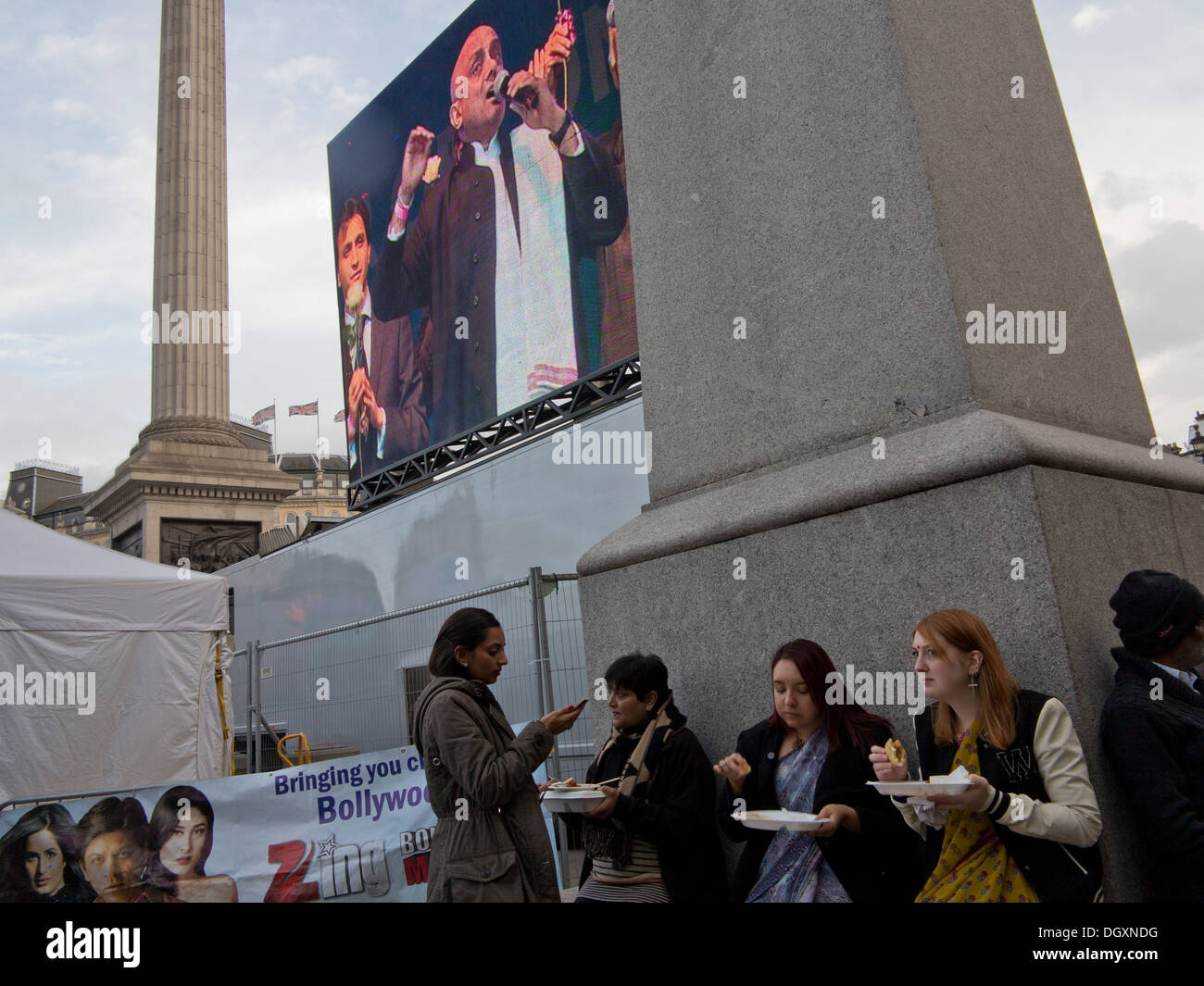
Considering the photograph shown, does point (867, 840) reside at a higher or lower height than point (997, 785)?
lower

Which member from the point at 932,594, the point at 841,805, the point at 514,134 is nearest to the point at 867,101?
the point at 932,594

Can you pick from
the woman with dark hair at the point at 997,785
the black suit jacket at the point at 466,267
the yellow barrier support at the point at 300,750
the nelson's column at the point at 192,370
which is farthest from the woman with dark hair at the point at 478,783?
the nelson's column at the point at 192,370

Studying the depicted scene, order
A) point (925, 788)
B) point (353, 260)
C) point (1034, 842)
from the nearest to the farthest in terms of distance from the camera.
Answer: point (925, 788), point (1034, 842), point (353, 260)

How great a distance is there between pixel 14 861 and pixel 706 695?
14.4 ft

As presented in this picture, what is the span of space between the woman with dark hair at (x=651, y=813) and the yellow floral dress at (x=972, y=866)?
2.74ft

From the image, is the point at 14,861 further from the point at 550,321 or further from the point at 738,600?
the point at 550,321

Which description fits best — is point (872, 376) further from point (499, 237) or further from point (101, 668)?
point (499, 237)

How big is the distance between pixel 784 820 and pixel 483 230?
558 inches

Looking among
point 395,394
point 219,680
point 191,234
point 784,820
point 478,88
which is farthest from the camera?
point 191,234

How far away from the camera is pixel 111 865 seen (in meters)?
5.56

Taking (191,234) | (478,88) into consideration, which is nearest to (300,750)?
(478,88)

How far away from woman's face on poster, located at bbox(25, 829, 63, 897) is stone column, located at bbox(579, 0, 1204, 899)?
3.72m

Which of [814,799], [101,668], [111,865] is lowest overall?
[111,865]
